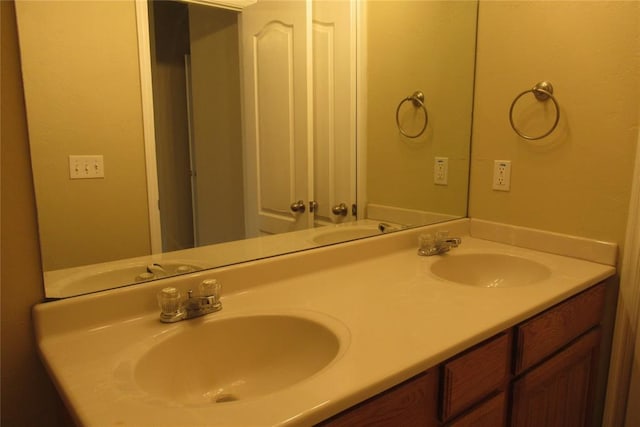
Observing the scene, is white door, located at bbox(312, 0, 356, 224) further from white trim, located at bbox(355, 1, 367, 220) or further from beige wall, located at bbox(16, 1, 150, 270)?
beige wall, located at bbox(16, 1, 150, 270)

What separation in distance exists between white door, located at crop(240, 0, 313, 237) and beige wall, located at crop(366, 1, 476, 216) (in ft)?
1.02

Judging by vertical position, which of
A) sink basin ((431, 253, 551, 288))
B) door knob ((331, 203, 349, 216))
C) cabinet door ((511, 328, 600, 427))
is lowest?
cabinet door ((511, 328, 600, 427))

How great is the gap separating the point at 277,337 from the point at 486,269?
2.92 ft

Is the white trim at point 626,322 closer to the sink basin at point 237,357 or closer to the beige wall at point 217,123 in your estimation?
the sink basin at point 237,357

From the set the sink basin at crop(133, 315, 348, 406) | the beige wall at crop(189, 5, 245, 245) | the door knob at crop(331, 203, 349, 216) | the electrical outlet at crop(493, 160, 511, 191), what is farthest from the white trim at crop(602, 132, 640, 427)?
the beige wall at crop(189, 5, 245, 245)

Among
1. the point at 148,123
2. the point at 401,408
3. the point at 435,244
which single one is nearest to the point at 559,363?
the point at 435,244

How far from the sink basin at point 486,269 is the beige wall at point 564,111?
0.18 meters

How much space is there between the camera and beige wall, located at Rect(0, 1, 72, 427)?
0.85 meters

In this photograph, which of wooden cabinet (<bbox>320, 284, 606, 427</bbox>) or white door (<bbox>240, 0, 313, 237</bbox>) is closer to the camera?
wooden cabinet (<bbox>320, 284, 606, 427</bbox>)

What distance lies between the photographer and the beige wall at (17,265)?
850 millimetres

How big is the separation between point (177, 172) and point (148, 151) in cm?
10

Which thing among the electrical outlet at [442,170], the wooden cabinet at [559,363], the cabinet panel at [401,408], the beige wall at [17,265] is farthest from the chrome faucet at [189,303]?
the electrical outlet at [442,170]

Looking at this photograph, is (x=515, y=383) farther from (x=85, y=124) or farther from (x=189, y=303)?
(x=85, y=124)

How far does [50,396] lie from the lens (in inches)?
36.8
